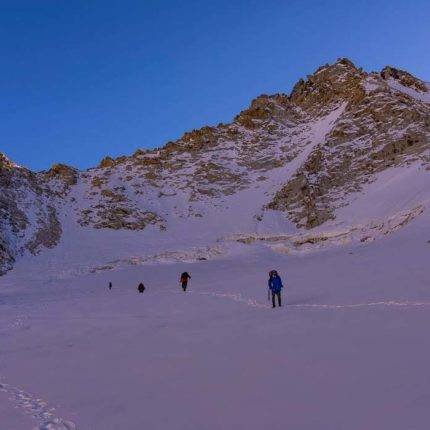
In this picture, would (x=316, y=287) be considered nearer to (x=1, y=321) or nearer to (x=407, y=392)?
(x=1, y=321)

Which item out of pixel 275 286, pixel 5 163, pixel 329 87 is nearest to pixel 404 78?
pixel 329 87

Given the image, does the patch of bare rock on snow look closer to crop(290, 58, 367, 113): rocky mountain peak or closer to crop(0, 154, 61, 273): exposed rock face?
crop(0, 154, 61, 273): exposed rock face

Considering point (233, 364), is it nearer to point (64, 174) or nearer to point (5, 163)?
point (5, 163)

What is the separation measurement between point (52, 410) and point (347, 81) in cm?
12439

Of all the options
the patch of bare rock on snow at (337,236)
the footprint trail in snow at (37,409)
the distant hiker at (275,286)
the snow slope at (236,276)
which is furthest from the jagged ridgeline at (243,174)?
the footprint trail in snow at (37,409)

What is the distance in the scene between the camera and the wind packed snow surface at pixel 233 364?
6.60 meters

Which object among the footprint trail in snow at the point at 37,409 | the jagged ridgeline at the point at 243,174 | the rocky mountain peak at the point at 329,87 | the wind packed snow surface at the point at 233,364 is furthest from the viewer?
the rocky mountain peak at the point at 329,87

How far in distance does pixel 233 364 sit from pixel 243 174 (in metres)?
89.3

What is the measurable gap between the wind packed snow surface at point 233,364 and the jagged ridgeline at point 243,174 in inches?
1924

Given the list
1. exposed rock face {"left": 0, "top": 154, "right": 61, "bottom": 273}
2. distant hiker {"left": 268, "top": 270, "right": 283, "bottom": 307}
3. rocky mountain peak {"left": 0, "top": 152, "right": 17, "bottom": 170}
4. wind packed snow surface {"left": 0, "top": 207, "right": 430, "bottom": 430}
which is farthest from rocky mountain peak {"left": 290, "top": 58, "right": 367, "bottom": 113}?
wind packed snow surface {"left": 0, "top": 207, "right": 430, "bottom": 430}

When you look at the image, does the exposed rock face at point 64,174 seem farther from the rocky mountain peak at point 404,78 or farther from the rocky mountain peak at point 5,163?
the rocky mountain peak at point 404,78

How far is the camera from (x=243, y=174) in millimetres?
98125

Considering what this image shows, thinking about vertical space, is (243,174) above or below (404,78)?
below

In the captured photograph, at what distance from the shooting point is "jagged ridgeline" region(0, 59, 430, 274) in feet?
254
